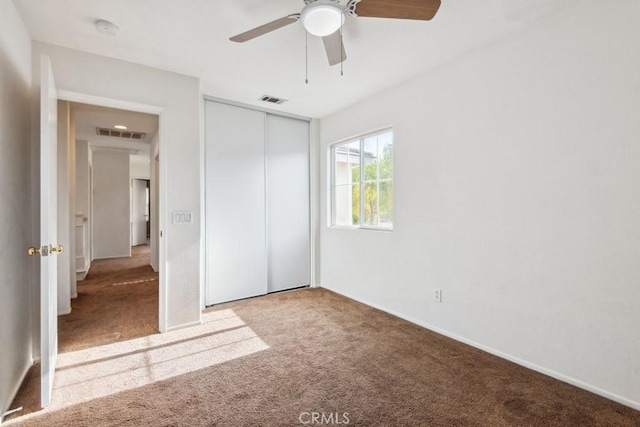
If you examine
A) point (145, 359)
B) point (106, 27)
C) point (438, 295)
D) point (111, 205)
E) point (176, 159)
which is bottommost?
point (145, 359)

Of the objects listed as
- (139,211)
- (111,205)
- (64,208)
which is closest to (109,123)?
(64,208)

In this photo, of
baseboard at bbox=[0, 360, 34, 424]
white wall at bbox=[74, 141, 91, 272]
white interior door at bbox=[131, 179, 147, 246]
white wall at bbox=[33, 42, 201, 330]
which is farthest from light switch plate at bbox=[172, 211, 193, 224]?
white interior door at bbox=[131, 179, 147, 246]

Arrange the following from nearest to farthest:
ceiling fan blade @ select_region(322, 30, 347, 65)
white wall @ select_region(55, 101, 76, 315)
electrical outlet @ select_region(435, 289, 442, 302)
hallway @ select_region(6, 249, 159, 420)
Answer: ceiling fan blade @ select_region(322, 30, 347, 65), hallway @ select_region(6, 249, 159, 420), electrical outlet @ select_region(435, 289, 442, 302), white wall @ select_region(55, 101, 76, 315)

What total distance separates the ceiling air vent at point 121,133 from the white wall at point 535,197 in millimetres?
4696

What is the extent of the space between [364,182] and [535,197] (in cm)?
200

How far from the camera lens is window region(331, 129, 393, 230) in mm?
3623

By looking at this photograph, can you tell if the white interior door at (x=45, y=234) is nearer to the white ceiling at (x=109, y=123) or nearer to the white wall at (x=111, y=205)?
the white ceiling at (x=109, y=123)

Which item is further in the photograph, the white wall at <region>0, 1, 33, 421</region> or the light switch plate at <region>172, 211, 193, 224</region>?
the light switch plate at <region>172, 211, 193, 224</region>

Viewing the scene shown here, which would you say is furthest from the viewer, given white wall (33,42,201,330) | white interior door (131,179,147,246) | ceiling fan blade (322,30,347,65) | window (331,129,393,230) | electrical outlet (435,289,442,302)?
white interior door (131,179,147,246)

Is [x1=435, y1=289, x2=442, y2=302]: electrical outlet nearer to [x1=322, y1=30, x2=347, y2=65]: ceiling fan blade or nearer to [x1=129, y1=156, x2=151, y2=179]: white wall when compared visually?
[x1=322, y1=30, x2=347, y2=65]: ceiling fan blade

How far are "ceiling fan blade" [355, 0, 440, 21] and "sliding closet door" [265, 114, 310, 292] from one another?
2672 millimetres

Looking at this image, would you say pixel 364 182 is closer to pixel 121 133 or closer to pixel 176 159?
pixel 176 159

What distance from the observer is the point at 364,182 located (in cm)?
396

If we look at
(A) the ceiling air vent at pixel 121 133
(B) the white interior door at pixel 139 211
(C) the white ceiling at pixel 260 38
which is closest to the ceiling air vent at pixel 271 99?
(C) the white ceiling at pixel 260 38
